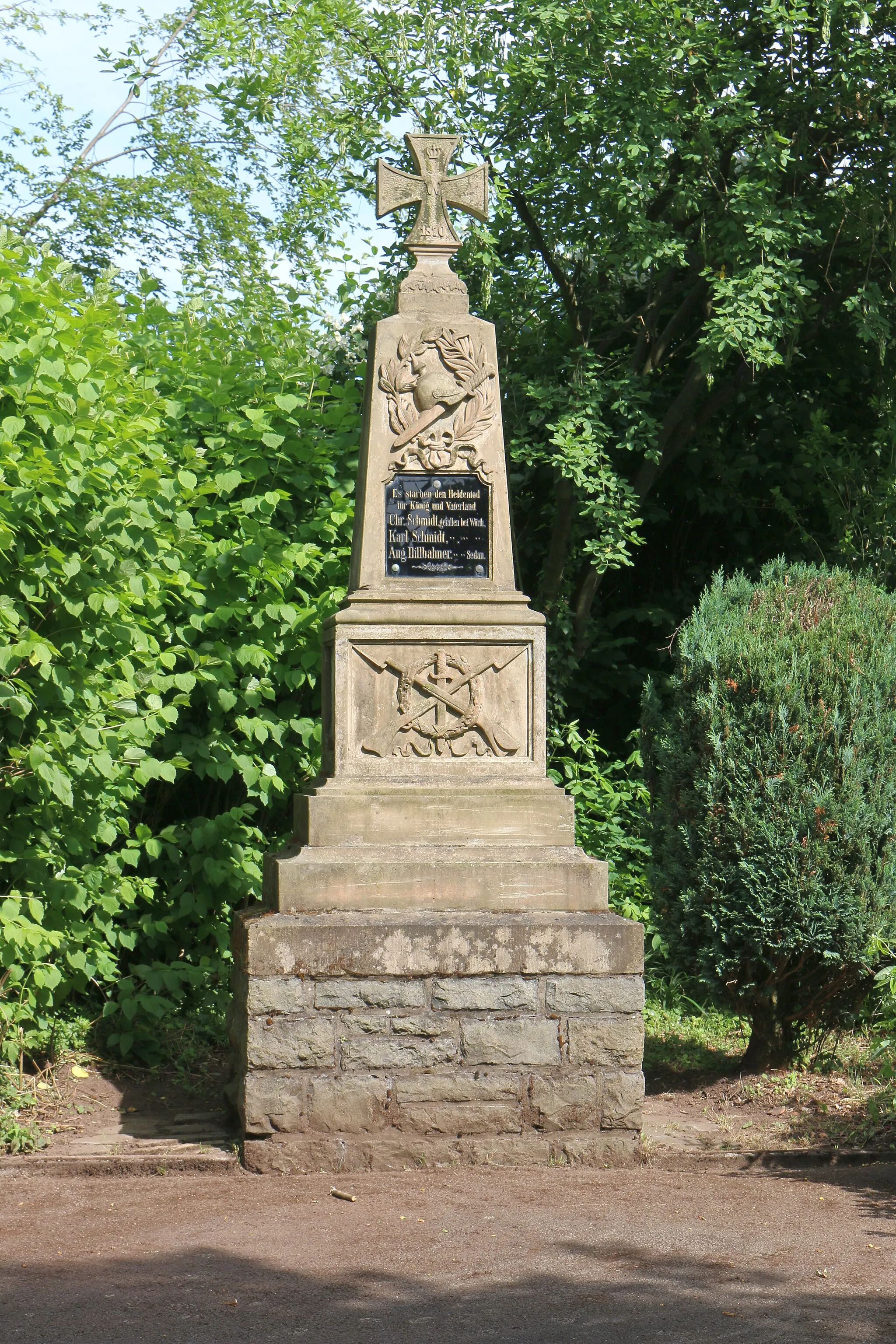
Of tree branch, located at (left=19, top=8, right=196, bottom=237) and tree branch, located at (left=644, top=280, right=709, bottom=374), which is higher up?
tree branch, located at (left=19, top=8, right=196, bottom=237)

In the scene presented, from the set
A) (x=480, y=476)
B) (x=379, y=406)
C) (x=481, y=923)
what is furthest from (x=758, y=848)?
(x=379, y=406)

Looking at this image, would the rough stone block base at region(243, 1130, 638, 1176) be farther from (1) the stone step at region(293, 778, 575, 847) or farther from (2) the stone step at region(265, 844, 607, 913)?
(1) the stone step at region(293, 778, 575, 847)

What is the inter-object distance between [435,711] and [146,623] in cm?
143

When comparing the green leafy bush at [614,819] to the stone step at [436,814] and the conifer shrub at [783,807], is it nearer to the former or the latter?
the conifer shrub at [783,807]

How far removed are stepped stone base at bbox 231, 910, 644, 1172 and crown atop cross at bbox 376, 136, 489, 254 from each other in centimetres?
287

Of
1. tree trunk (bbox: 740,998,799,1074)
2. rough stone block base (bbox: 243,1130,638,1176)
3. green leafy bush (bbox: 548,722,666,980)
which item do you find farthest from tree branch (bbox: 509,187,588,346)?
rough stone block base (bbox: 243,1130,638,1176)

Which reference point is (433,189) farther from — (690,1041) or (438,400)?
(690,1041)

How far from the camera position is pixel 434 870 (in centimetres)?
520

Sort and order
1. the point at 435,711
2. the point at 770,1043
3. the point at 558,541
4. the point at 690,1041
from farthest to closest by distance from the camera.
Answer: the point at 558,541
the point at 690,1041
the point at 770,1043
the point at 435,711

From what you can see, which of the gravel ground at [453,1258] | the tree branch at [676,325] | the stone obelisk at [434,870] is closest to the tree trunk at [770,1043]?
the gravel ground at [453,1258]

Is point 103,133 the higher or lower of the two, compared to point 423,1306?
higher

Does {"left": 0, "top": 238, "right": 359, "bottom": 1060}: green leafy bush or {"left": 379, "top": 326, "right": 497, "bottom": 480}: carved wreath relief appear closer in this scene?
{"left": 0, "top": 238, "right": 359, "bottom": 1060}: green leafy bush

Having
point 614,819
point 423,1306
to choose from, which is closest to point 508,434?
point 614,819

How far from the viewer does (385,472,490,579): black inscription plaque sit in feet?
18.3
